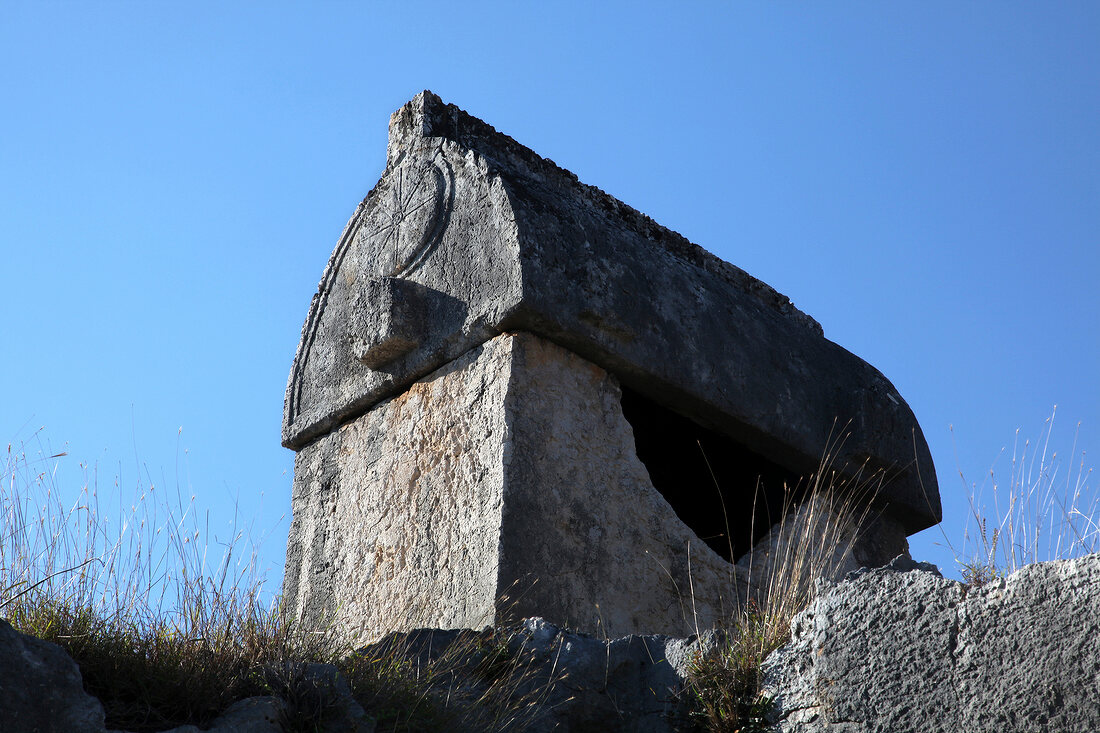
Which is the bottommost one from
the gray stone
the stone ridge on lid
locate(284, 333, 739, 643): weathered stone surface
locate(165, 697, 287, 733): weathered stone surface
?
locate(165, 697, 287, 733): weathered stone surface

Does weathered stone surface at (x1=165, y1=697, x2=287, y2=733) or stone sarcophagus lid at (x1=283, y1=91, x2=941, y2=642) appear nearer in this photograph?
weathered stone surface at (x1=165, y1=697, x2=287, y2=733)

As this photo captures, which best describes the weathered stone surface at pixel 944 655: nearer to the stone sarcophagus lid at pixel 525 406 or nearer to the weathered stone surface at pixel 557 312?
the stone sarcophagus lid at pixel 525 406

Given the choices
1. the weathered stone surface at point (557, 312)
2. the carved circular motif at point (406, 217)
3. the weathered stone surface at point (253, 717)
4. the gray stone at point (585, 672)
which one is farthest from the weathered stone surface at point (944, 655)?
the carved circular motif at point (406, 217)

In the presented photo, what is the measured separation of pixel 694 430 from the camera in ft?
15.6

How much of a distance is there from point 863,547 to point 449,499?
1.99 m

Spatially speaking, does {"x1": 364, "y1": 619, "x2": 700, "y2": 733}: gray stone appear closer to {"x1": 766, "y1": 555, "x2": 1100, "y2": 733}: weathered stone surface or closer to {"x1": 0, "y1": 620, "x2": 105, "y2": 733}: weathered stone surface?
{"x1": 766, "y1": 555, "x2": 1100, "y2": 733}: weathered stone surface

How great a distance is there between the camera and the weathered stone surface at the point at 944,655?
2.35 meters

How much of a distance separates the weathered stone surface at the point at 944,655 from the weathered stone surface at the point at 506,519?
1.01 meters

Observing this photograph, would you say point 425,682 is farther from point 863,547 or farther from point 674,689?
point 863,547

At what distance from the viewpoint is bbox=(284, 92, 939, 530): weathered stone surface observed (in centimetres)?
405

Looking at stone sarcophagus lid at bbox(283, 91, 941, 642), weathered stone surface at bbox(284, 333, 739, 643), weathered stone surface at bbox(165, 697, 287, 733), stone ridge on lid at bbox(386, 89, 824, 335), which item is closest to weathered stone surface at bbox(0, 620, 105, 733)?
weathered stone surface at bbox(165, 697, 287, 733)

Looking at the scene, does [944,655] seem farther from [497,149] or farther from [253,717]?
[497,149]

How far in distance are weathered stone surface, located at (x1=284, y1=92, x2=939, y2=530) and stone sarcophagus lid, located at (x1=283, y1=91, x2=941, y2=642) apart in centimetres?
1

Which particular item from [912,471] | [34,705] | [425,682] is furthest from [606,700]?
[912,471]
